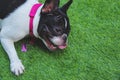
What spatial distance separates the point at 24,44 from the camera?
8.38 feet

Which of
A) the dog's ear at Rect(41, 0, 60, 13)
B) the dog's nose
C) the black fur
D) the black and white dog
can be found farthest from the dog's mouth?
the black fur

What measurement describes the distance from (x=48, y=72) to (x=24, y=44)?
1.11 feet

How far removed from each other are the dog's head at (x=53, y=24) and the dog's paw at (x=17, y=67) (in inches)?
10.9

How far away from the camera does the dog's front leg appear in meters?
2.35

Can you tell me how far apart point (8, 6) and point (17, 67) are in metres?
0.49

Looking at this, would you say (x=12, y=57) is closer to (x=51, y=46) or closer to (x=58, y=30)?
(x=51, y=46)

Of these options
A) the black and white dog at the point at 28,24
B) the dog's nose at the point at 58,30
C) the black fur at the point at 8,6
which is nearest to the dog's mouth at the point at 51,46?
the black and white dog at the point at 28,24

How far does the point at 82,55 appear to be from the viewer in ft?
8.27

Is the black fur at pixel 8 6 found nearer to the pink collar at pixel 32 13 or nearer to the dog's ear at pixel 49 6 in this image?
the pink collar at pixel 32 13

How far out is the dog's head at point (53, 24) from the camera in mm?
2246

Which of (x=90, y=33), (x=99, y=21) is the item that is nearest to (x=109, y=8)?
(x=99, y=21)

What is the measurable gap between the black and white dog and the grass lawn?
3.4 inches

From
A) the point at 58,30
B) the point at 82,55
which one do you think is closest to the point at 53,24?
the point at 58,30

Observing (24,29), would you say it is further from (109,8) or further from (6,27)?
(109,8)
